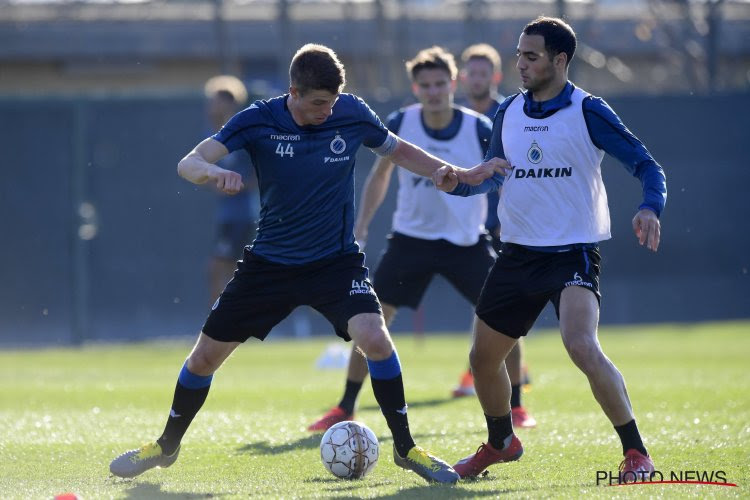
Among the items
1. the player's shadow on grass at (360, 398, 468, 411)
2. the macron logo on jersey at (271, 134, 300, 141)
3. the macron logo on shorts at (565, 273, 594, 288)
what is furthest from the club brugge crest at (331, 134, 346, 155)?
the player's shadow on grass at (360, 398, 468, 411)

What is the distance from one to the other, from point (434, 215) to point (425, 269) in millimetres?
397

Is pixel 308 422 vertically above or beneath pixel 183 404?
beneath

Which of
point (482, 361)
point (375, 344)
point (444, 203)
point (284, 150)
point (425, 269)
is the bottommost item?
point (482, 361)

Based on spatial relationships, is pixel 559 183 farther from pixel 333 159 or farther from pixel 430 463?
pixel 430 463

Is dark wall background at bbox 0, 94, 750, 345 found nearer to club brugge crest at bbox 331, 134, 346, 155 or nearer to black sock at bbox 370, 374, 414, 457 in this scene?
club brugge crest at bbox 331, 134, 346, 155

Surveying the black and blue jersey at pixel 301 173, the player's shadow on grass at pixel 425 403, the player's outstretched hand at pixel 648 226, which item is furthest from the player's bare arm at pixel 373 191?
the player's outstretched hand at pixel 648 226

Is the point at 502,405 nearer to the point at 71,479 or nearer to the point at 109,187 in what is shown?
the point at 71,479

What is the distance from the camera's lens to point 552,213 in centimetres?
623

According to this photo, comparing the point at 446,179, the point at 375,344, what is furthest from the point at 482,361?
the point at 446,179

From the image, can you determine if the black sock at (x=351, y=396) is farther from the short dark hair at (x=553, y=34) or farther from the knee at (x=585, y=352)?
the short dark hair at (x=553, y=34)

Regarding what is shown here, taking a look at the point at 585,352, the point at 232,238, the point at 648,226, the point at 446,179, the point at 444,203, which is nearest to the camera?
the point at 648,226

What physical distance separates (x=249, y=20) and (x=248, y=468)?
496 inches

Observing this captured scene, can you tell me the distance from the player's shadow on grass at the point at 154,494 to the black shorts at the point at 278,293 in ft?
2.70

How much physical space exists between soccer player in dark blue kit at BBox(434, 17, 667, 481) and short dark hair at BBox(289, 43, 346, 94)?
0.77 m
